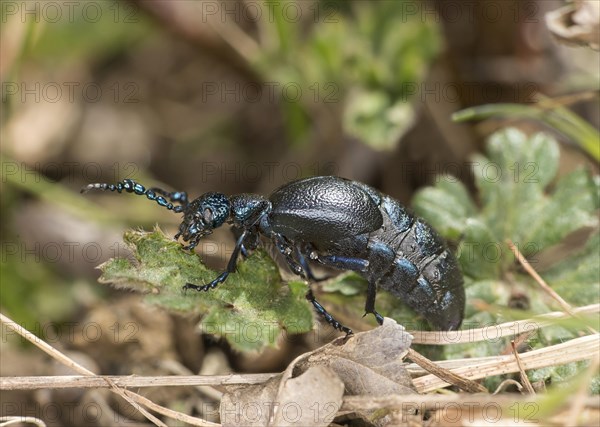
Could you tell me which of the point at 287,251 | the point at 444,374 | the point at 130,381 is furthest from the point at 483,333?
the point at 130,381

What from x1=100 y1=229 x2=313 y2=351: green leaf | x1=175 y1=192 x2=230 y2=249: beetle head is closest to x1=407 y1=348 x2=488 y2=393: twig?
x1=100 y1=229 x2=313 y2=351: green leaf

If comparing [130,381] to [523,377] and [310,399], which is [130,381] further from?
[523,377]

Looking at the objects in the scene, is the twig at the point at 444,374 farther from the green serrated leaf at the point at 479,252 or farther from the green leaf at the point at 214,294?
the green serrated leaf at the point at 479,252

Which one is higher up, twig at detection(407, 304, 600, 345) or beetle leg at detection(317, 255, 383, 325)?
beetle leg at detection(317, 255, 383, 325)

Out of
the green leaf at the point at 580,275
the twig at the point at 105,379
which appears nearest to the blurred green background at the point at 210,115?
the green leaf at the point at 580,275

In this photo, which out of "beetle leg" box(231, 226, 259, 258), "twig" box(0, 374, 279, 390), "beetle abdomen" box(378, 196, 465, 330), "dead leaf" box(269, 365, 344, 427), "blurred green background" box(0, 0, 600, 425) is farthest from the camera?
"blurred green background" box(0, 0, 600, 425)

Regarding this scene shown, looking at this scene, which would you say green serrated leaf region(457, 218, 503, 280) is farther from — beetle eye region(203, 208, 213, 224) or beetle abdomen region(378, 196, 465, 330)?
beetle eye region(203, 208, 213, 224)
